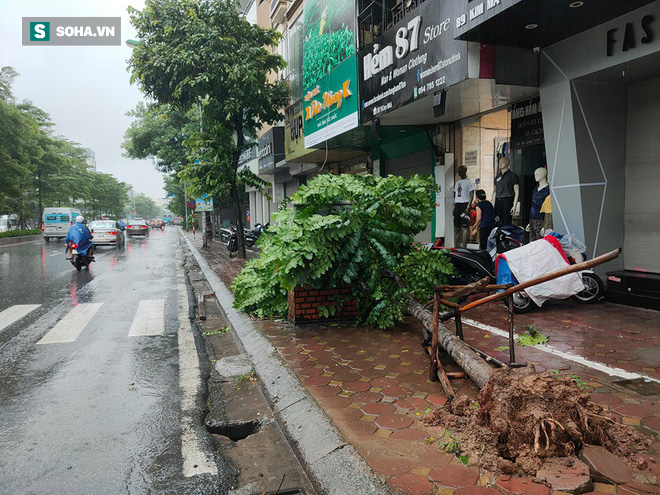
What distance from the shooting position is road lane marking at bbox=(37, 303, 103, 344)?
625 centimetres

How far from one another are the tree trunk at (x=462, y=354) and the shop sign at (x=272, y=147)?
50.7 ft

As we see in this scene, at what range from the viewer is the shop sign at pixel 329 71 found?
11484mm

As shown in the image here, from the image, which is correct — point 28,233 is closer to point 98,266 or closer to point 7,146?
point 7,146

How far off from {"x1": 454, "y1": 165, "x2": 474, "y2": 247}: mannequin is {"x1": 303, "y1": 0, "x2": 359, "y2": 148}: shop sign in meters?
2.91

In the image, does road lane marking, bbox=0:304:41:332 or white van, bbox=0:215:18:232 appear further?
white van, bbox=0:215:18:232

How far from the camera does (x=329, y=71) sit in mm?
12766

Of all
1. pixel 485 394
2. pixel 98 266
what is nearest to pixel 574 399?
pixel 485 394

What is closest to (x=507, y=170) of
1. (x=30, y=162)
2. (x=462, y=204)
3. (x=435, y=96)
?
(x=462, y=204)

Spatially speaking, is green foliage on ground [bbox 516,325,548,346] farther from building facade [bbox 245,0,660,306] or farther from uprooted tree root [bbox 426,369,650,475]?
building facade [bbox 245,0,660,306]

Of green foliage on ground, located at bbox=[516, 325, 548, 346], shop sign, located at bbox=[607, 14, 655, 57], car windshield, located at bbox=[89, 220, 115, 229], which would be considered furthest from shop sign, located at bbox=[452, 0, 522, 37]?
car windshield, located at bbox=[89, 220, 115, 229]

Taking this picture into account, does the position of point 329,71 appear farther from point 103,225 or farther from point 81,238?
point 103,225

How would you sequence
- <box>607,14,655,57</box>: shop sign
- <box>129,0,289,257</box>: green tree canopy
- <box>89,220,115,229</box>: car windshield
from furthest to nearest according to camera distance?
<box>89,220,115,229</box>: car windshield
<box>129,0,289,257</box>: green tree canopy
<box>607,14,655,57</box>: shop sign

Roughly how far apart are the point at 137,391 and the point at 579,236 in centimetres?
636

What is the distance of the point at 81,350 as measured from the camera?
5715mm
